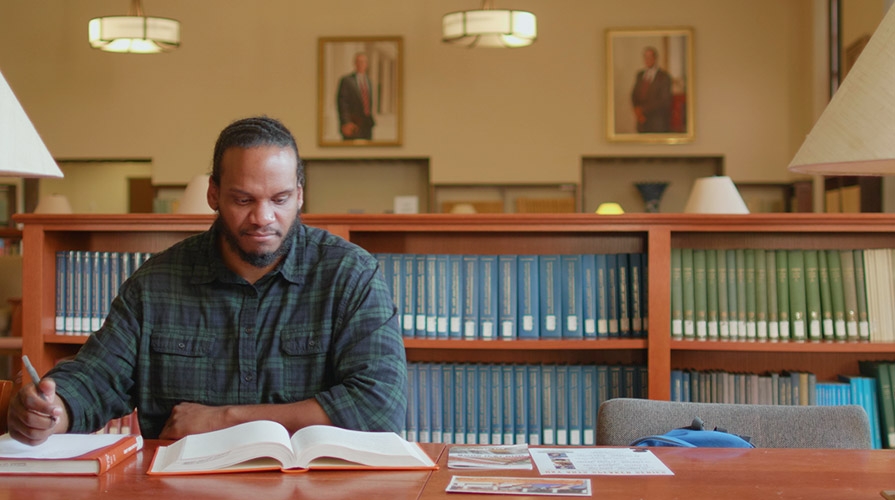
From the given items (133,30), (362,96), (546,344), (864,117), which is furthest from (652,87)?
(864,117)

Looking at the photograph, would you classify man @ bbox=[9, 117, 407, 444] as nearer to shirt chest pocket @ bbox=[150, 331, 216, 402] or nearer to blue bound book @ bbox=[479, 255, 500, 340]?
shirt chest pocket @ bbox=[150, 331, 216, 402]

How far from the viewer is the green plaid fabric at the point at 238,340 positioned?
1.88m

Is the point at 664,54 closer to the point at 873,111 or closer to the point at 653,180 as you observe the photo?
the point at 653,180

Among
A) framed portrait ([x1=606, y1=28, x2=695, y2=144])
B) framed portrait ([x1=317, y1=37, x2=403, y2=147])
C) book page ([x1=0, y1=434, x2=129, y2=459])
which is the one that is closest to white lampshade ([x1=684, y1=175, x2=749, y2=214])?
book page ([x1=0, y1=434, x2=129, y2=459])

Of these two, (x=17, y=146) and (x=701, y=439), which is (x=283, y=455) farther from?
(x=701, y=439)

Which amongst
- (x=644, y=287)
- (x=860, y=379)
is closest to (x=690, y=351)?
(x=644, y=287)

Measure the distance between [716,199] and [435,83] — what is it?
3.95 meters

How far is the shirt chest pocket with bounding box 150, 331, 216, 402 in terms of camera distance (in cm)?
191

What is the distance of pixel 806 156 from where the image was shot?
129cm

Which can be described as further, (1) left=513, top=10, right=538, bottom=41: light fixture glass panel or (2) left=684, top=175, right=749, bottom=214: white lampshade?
(1) left=513, top=10, right=538, bottom=41: light fixture glass panel

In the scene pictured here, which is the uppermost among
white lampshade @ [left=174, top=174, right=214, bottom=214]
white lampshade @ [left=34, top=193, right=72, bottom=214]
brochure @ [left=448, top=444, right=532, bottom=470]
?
white lampshade @ [left=34, top=193, right=72, bottom=214]

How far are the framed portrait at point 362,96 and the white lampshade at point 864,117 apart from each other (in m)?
6.44

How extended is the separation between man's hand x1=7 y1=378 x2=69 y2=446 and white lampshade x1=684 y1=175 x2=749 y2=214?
3.10 m

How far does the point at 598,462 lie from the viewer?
149 centimetres
